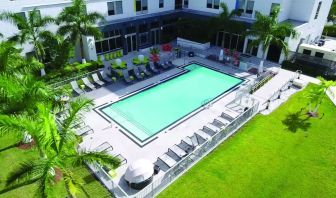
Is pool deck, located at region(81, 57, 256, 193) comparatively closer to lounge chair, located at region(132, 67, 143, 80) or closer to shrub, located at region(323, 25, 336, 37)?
lounge chair, located at region(132, 67, 143, 80)

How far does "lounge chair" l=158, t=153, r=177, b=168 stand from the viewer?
14494 millimetres

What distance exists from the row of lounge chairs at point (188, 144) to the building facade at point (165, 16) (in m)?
15.2

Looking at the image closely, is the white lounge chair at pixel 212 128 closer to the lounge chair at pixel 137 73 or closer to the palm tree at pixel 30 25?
the lounge chair at pixel 137 73

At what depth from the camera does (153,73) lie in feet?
86.4

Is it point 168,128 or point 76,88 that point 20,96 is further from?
point 76,88

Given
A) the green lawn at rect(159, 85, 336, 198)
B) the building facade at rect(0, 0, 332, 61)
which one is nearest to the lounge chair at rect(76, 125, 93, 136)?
the green lawn at rect(159, 85, 336, 198)

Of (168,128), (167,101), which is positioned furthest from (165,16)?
(168,128)

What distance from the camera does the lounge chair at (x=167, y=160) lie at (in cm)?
1449

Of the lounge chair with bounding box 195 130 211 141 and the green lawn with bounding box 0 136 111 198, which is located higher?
the lounge chair with bounding box 195 130 211 141

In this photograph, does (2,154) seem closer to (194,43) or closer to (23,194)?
(23,194)


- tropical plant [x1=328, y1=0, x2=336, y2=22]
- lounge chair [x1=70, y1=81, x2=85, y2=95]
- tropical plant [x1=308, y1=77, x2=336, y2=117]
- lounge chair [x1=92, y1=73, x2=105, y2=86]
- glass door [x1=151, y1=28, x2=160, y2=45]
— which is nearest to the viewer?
tropical plant [x1=308, y1=77, x2=336, y2=117]

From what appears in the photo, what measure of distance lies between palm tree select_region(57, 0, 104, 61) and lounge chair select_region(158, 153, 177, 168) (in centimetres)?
1519

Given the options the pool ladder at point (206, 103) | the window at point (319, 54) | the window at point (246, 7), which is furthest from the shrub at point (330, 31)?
the pool ladder at point (206, 103)

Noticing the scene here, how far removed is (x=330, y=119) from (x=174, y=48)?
65.7ft
